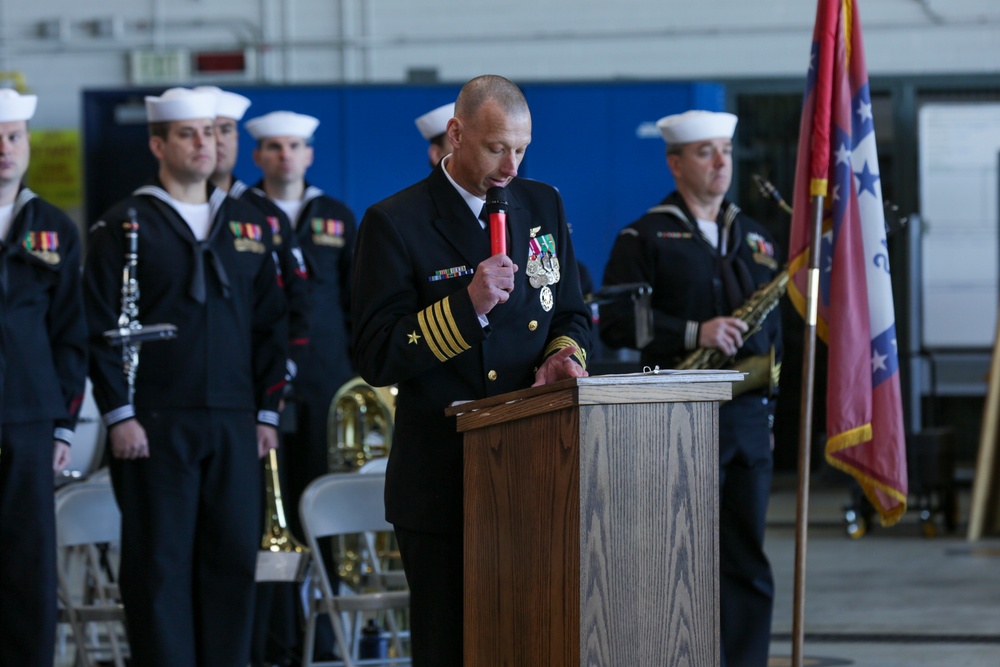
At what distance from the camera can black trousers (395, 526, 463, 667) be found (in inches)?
125

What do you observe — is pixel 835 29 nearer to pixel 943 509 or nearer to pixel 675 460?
pixel 675 460

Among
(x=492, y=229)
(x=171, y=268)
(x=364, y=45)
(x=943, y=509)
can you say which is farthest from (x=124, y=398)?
(x=364, y=45)

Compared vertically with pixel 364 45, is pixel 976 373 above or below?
below

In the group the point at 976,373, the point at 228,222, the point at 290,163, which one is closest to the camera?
the point at 228,222

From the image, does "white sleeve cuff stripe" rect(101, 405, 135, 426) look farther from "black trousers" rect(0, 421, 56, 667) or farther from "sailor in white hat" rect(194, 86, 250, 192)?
"sailor in white hat" rect(194, 86, 250, 192)

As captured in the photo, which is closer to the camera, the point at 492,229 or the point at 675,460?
the point at 675,460

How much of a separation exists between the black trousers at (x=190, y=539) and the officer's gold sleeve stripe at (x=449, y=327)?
5.62ft

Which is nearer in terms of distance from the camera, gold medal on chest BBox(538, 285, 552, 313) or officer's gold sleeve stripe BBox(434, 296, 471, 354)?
officer's gold sleeve stripe BBox(434, 296, 471, 354)

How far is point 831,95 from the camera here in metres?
4.11

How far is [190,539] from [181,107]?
1.32 m

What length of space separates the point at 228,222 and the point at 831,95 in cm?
187

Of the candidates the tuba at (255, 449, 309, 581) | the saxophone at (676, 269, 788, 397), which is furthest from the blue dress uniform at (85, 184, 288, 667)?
the saxophone at (676, 269, 788, 397)

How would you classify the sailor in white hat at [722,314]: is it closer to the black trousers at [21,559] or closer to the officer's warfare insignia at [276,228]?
the officer's warfare insignia at [276,228]

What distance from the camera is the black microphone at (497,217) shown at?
2934mm
